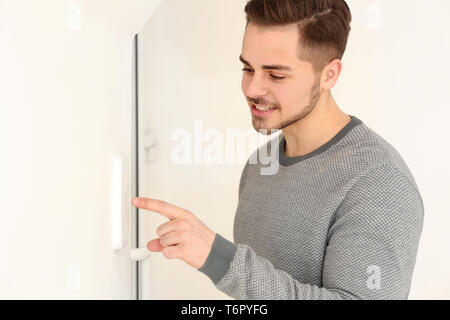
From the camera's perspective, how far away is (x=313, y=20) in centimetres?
81

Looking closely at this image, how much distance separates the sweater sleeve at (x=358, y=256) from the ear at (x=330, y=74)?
0.19 m

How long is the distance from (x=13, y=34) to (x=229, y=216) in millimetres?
1160

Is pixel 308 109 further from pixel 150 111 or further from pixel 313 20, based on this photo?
pixel 150 111

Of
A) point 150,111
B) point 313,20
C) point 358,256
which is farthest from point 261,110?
point 150,111

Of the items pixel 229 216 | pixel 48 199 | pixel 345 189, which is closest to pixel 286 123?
pixel 345 189

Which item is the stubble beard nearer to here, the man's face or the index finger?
the man's face

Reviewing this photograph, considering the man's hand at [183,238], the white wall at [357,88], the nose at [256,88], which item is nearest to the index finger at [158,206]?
the man's hand at [183,238]

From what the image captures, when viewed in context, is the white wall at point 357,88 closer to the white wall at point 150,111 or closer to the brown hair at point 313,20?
the white wall at point 150,111

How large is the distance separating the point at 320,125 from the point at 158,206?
0.37 metres

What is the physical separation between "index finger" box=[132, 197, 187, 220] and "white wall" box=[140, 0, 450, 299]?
2.53 feet

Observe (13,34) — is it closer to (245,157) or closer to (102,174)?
(102,174)

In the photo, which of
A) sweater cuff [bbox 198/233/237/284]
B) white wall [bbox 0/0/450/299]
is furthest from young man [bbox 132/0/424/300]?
white wall [bbox 0/0/450/299]
